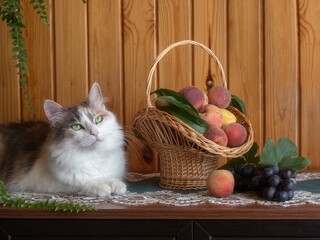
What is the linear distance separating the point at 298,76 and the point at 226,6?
39 cm

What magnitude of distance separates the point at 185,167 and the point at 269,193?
28 centimetres

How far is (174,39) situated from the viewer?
1.74 metres

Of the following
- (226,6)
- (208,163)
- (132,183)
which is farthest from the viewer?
(226,6)

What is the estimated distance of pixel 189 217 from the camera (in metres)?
1.08

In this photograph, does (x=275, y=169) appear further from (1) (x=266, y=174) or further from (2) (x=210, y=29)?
(2) (x=210, y=29)

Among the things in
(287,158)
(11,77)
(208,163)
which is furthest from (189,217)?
(11,77)

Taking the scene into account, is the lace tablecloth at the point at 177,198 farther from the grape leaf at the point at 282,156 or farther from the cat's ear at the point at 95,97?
the cat's ear at the point at 95,97

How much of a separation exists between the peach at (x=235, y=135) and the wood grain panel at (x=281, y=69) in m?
0.45

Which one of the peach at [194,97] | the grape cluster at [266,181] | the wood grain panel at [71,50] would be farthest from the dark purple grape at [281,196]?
the wood grain panel at [71,50]

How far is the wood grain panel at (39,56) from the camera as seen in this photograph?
178cm

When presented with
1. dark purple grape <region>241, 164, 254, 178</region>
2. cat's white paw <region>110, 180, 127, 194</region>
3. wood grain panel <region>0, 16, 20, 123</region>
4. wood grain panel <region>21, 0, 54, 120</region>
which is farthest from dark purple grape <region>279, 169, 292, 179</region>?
wood grain panel <region>0, 16, 20, 123</region>

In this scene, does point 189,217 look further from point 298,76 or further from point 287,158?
point 298,76

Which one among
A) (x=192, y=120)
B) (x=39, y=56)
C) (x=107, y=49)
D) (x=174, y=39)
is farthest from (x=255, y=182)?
(x=39, y=56)

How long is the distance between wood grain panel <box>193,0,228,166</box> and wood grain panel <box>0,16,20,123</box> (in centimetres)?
74
